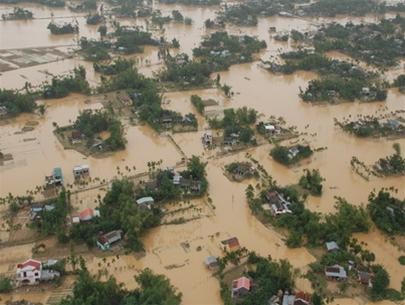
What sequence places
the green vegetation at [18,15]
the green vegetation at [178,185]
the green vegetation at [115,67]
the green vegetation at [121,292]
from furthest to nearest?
the green vegetation at [18,15] → the green vegetation at [115,67] → the green vegetation at [178,185] → the green vegetation at [121,292]

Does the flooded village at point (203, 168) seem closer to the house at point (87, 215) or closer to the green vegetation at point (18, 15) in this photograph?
the house at point (87, 215)

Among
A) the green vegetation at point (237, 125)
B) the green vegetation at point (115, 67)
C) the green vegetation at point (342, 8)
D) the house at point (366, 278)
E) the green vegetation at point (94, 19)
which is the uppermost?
the green vegetation at point (342, 8)

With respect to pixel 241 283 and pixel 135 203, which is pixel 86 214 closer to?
pixel 135 203

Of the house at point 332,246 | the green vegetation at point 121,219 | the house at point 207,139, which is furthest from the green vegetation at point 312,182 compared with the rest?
the green vegetation at point 121,219

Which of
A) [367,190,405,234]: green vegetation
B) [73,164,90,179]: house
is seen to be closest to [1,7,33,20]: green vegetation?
A: [73,164,90,179]: house

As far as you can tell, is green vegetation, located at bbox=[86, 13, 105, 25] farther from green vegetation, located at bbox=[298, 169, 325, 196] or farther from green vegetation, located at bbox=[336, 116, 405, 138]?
green vegetation, located at bbox=[298, 169, 325, 196]

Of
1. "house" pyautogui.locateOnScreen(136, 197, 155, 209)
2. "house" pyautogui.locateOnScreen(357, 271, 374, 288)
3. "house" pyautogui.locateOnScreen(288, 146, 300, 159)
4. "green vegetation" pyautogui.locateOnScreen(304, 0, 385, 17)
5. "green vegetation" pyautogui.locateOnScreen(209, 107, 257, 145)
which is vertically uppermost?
"green vegetation" pyautogui.locateOnScreen(304, 0, 385, 17)
